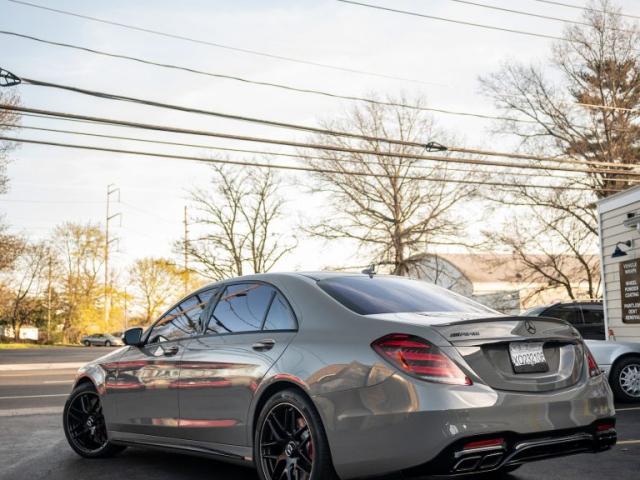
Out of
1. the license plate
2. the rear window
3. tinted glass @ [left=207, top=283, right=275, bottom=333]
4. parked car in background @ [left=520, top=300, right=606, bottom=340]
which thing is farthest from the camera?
parked car in background @ [left=520, top=300, right=606, bottom=340]

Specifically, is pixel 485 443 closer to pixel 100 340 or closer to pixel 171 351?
pixel 171 351

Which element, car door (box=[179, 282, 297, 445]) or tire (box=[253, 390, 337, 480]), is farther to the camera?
car door (box=[179, 282, 297, 445])

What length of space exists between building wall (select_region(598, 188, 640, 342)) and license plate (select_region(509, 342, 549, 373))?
1394 cm

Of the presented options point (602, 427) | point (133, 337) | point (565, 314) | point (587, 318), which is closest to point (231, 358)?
point (133, 337)

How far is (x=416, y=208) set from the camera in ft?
138

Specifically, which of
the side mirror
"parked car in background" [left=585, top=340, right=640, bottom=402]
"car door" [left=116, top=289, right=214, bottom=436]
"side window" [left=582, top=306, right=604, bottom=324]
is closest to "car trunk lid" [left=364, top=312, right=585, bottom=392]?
"car door" [left=116, top=289, right=214, bottom=436]

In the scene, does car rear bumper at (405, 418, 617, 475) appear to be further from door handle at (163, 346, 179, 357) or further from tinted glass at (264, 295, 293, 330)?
door handle at (163, 346, 179, 357)

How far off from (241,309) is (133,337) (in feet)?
4.56

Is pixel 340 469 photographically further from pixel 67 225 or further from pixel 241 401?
pixel 67 225

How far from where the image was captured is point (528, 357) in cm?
450

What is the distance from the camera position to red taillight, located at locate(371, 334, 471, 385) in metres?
4.20

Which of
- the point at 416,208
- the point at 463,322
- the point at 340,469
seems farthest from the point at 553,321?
the point at 416,208

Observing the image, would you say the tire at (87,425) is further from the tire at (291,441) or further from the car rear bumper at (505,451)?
the car rear bumper at (505,451)

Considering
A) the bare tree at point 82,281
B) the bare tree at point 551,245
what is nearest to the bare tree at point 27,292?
the bare tree at point 82,281
